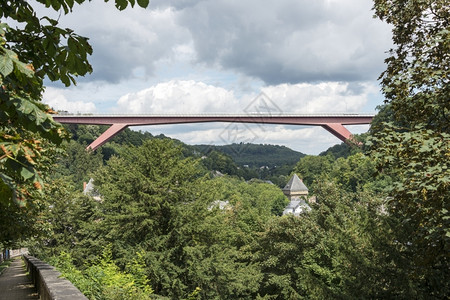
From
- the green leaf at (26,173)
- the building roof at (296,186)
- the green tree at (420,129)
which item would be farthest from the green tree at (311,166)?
the green leaf at (26,173)

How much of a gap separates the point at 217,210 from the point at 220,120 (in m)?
33.9

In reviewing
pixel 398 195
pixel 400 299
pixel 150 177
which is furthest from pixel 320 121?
pixel 398 195

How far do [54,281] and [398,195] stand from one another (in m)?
5.98

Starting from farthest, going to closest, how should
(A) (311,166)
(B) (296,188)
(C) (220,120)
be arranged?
(A) (311,166) < (B) (296,188) < (C) (220,120)

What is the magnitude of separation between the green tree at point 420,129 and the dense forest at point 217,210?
1.0 inches

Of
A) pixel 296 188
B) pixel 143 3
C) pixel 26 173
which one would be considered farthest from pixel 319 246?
pixel 296 188

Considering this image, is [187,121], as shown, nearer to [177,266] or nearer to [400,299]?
[177,266]

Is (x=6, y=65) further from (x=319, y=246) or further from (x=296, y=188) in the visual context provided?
(x=296, y=188)

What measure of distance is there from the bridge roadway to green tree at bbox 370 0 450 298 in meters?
40.1

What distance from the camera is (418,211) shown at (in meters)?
6.59

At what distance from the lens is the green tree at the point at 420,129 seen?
19.5ft

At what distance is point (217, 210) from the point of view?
62.6 feet

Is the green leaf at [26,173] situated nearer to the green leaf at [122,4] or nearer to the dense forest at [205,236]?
→ the green leaf at [122,4]

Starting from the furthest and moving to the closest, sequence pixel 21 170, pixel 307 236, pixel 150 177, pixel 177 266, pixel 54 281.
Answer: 1. pixel 307 236
2. pixel 150 177
3. pixel 177 266
4. pixel 54 281
5. pixel 21 170
